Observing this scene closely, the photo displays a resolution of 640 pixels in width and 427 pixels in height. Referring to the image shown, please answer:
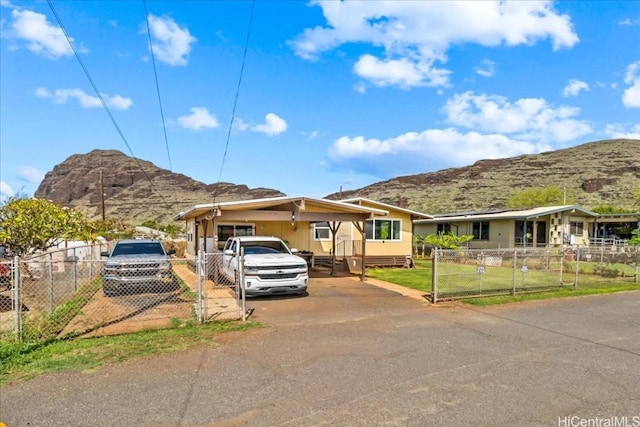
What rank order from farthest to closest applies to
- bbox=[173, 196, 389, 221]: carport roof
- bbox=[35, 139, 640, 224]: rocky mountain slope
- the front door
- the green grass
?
1. bbox=[35, 139, 640, 224]: rocky mountain slope
2. the front door
3. bbox=[173, 196, 389, 221]: carport roof
4. the green grass

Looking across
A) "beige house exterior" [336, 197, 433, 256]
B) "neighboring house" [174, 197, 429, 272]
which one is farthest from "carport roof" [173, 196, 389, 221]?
"beige house exterior" [336, 197, 433, 256]

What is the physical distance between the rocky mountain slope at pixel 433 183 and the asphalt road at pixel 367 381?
44.9 m

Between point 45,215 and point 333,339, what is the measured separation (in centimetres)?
1161

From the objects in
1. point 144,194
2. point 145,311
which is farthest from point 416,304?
point 144,194

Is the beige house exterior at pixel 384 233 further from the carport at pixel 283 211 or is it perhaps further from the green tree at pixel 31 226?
the green tree at pixel 31 226

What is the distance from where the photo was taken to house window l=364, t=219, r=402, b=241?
2186cm

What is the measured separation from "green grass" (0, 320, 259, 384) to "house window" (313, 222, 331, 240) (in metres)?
13.7

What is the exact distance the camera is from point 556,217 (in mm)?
27984

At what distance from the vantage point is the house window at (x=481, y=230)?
2919cm

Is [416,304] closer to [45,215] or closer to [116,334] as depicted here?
[116,334]

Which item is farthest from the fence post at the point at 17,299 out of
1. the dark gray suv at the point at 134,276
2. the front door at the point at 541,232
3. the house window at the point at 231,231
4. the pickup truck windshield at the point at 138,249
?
the front door at the point at 541,232

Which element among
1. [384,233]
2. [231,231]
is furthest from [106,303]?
[384,233]

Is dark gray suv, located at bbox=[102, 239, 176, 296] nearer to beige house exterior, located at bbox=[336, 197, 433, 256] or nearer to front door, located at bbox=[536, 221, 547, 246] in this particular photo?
beige house exterior, located at bbox=[336, 197, 433, 256]

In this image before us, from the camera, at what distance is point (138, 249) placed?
1365cm
